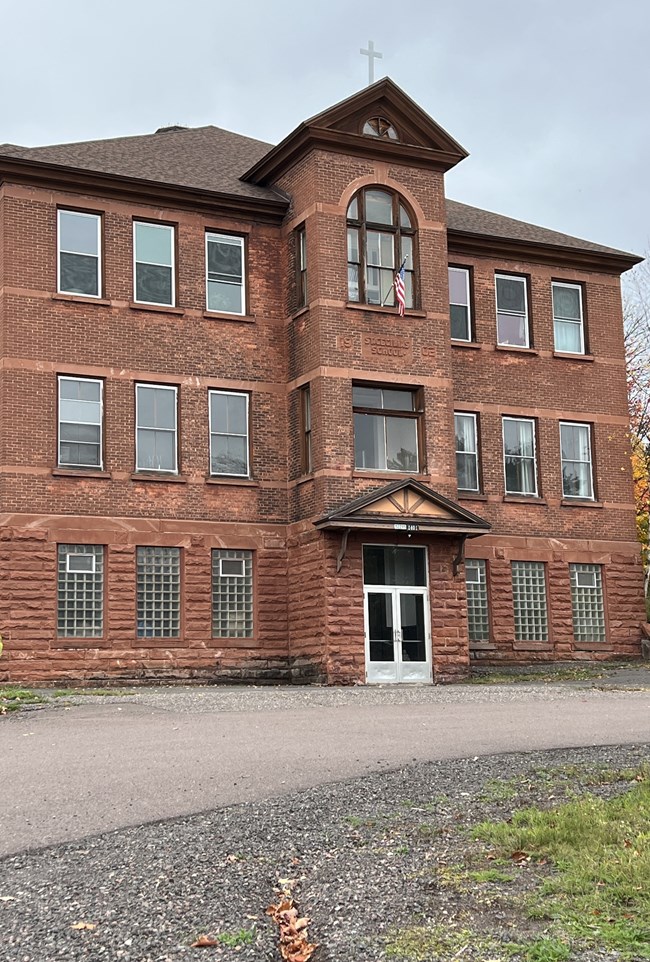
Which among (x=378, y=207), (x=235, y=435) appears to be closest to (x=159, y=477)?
(x=235, y=435)

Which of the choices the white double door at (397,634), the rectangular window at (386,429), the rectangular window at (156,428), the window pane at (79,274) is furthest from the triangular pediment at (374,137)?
the white double door at (397,634)

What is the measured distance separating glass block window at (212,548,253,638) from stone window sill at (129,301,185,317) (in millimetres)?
5290

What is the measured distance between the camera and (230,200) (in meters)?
27.9

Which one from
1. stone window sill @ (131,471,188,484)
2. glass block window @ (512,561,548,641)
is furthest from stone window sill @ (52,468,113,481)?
glass block window @ (512,561,548,641)

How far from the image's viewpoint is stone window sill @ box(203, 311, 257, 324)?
27578 millimetres

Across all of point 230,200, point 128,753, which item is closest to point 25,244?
point 230,200

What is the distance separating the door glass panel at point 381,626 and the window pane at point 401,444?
287 cm

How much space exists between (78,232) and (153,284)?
1935 millimetres

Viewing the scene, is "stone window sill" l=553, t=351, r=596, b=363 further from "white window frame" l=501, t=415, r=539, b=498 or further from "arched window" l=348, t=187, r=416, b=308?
"arched window" l=348, t=187, r=416, b=308

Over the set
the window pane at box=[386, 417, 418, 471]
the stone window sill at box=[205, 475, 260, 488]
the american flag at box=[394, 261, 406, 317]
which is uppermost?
the american flag at box=[394, 261, 406, 317]

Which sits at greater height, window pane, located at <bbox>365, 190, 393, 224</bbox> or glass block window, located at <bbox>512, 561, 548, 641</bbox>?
window pane, located at <bbox>365, 190, 393, 224</bbox>

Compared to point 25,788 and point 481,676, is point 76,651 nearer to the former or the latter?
point 481,676

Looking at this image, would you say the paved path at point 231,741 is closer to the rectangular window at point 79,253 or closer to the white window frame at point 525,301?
the rectangular window at point 79,253

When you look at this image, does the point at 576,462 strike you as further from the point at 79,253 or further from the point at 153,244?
the point at 79,253
